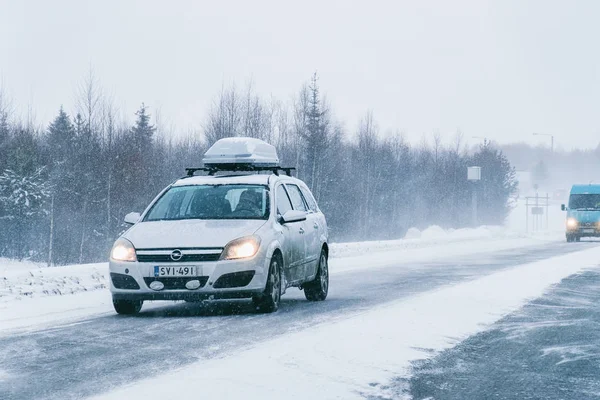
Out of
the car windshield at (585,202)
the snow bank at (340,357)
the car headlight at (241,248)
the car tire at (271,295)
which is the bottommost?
the snow bank at (340,357)

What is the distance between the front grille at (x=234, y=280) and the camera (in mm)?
10805

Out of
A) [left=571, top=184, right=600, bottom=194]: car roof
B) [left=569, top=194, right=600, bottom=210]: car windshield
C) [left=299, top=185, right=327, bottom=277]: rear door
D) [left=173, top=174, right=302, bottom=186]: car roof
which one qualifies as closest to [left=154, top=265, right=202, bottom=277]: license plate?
[left=173, top=174, right=302, bottom=186]: car roof

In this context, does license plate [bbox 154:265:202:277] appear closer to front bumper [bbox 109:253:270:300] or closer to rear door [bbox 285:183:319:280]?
front bumper [bbox 109:253:270:300]

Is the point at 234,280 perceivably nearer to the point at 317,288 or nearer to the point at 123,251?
the point at 123,251

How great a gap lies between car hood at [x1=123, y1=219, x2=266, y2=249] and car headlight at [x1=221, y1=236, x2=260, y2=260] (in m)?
0.06

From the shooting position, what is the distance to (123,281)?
11.0m

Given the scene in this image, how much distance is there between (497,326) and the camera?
10.0 m

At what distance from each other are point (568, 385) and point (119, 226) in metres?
65.7

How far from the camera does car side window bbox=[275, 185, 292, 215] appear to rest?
1242cm

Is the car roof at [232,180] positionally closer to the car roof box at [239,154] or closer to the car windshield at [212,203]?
the car windshield at [212,203]

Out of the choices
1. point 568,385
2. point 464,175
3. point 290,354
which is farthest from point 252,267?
point 464,175

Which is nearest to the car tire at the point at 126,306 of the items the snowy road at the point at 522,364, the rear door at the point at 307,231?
the rear door at the point at 307,231

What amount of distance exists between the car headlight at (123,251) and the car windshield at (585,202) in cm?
4123

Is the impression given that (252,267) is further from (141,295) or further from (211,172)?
(211,172)
